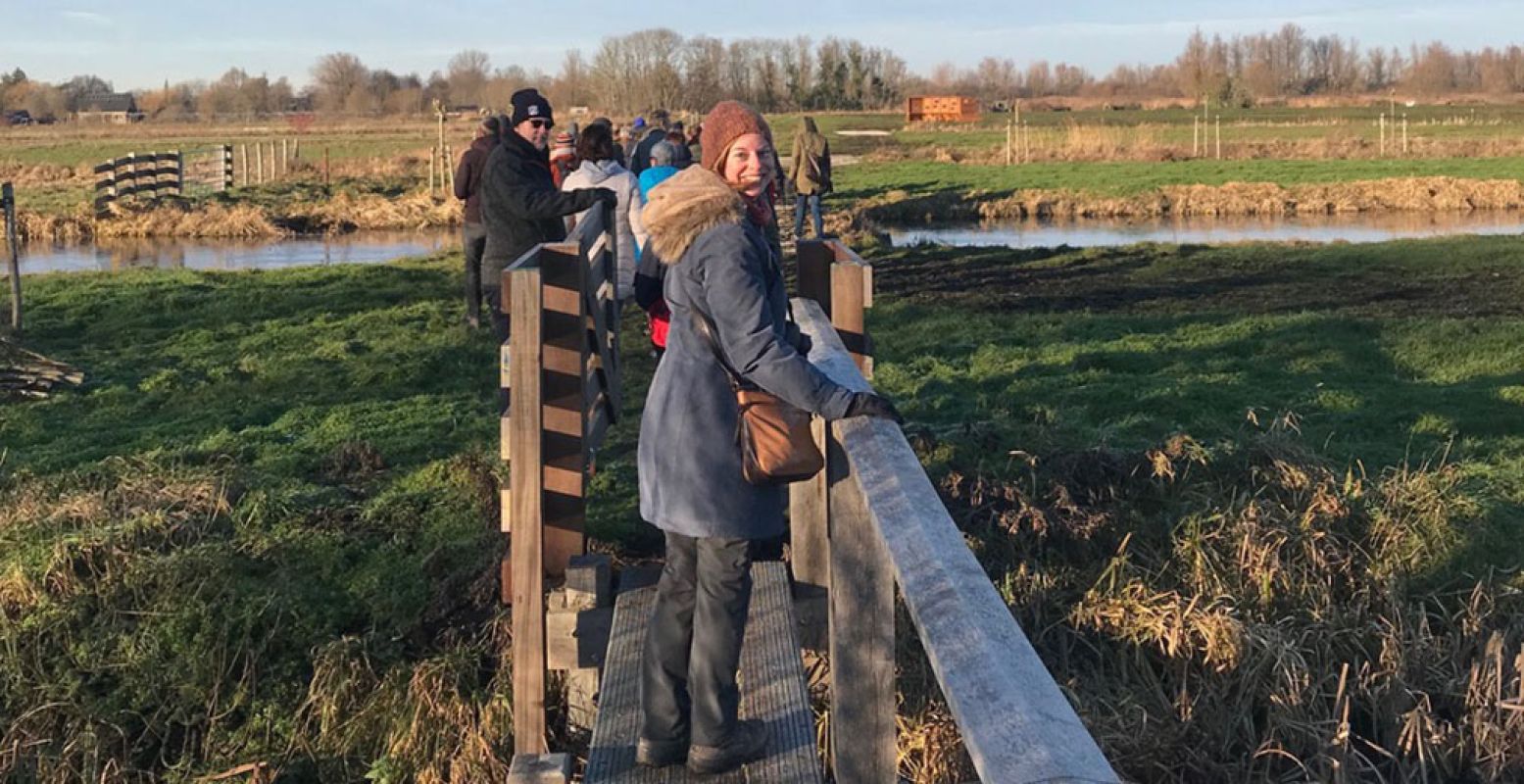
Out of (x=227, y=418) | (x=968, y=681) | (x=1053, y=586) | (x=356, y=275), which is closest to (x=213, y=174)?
(x=356, y=275)

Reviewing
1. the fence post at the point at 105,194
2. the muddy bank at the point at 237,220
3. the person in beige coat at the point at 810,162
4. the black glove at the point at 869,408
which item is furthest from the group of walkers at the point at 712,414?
the fence post at the point at 105,194

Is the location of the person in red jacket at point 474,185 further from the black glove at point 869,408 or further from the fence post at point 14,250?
the black glove at point 869,408

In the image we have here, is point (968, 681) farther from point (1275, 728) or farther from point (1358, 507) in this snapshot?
point (1358, 507)

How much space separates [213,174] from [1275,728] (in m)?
36.7

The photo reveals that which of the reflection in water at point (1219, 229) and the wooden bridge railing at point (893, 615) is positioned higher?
→ the reflection in water at point (1219, 229)

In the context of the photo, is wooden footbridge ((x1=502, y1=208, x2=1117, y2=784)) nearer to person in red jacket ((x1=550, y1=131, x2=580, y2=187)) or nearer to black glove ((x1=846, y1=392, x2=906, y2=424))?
black glove ((x1=846, y1=392, x2=906, y2=424))

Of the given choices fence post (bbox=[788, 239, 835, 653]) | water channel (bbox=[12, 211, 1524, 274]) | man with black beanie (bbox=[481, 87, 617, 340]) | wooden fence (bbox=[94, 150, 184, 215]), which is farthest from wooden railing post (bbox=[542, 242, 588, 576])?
wooden fence (bbox=[94, 150, 184, 215])

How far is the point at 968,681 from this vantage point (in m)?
1.93

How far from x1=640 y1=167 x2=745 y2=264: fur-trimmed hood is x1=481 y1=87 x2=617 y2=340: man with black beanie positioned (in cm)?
496

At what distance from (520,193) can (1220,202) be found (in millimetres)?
22301

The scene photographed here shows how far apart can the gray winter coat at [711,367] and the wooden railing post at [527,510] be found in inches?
65.9

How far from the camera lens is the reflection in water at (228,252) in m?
21.0

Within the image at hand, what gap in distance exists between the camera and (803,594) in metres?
5.55

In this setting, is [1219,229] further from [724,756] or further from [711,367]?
[711,367]
